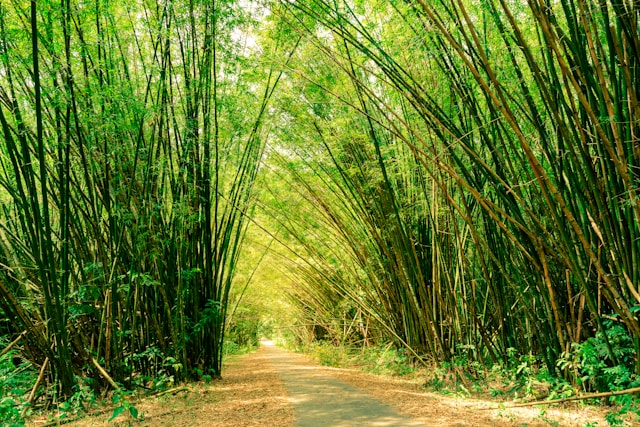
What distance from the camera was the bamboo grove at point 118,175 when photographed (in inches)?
114

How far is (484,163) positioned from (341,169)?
2.46 m

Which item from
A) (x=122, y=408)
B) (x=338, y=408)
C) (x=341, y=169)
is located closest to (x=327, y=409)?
(x=338, y=408)

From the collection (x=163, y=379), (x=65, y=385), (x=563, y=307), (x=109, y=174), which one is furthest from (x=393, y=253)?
(x=65, y=385)

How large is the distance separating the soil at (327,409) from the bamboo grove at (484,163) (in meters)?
0.38

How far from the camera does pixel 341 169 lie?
462cm

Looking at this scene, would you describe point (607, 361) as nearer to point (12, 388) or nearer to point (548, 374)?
point (548, 374)

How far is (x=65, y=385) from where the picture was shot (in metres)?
3.02

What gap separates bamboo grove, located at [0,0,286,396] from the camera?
290 centimetres

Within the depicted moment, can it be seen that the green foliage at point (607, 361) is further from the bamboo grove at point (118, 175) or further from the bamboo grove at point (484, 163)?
the bamboo grove at point (118, 175)

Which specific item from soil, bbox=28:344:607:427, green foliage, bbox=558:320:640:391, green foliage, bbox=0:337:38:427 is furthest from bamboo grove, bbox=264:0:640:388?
green foliage, bbox=0:337:38:427

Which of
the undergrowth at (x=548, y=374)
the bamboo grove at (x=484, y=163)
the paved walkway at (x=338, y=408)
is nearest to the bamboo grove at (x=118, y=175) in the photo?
the bamboo grove at (x=484, y=163)

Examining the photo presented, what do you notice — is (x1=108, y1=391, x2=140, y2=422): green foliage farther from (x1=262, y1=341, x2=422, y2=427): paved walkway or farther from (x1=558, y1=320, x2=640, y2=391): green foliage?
(x1=558, y1=320, x2=640, y2=391): green foliage

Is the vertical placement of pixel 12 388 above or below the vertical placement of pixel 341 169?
below

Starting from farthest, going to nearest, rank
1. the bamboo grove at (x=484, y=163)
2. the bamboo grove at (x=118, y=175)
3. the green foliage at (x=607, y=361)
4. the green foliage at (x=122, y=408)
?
the bamboo grove at (x=118, y=175) → the green foliage at (x=122, y=408) → the green foliage at (x=607, y=361) → the bamboo grove at (x=484, y=163)
